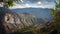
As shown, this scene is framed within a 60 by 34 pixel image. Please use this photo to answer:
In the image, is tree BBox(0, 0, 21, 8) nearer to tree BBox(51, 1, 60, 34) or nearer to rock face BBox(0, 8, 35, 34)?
rock face BBox(0, 8, 35, 34)

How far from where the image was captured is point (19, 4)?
185 centimetres

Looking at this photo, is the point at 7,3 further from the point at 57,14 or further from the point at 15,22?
the point at 57,14

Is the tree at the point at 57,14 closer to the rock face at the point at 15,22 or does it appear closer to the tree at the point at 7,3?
the rock face at the point at 15,22

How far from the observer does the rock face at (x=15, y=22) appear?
71.7 inches

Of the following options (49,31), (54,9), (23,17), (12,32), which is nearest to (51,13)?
(54,9)

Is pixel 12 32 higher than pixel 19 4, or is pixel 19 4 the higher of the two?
pixel 19 4

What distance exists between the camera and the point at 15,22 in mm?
1821

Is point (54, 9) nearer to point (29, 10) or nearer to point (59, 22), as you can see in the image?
point (59, 22)

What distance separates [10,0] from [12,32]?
0.39 m

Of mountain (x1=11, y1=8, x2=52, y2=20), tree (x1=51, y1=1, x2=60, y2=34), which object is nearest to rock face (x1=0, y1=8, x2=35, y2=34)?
mountain (x1=11, y1=8, x2=52, y2=20)

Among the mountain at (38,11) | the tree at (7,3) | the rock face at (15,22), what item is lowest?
the rock face at (15,22)

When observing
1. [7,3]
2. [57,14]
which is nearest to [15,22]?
[7,3]

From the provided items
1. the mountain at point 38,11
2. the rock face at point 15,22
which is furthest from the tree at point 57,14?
the rock face at point 15,22

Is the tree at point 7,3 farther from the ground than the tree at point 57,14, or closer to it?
farther from the ground
